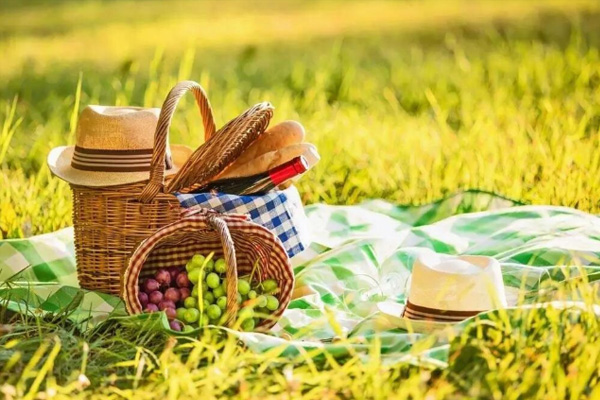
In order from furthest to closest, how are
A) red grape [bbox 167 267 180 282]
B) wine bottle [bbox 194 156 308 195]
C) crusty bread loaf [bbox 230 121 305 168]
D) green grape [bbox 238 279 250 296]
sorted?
1. crusty bread loaf [bbox 230 121 305 168]
2. wine bottle [bbox 194 156 308 195]
3. red grape [bbox 167 267 180 282]
4. green grape [bbox 238 279 250 296]

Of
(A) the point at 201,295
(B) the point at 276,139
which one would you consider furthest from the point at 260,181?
(A) the point at 201,295

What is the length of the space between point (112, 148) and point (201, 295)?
641mm

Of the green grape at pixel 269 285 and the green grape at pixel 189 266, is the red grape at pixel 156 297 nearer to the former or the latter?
the green grape at pixel 189 266

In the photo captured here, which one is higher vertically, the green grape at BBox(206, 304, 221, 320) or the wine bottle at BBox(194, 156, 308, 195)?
the wine bottle at BBox(194, 156, 308, 195)

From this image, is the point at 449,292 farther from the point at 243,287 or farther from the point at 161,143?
the point at 161,143

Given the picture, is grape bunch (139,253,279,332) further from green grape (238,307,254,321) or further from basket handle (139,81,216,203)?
basket handle (139,81,216,203)

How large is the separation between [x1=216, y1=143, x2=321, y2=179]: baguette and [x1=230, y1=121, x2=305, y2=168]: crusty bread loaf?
0.21ft

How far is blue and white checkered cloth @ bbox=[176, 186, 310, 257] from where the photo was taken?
3244 millimetres

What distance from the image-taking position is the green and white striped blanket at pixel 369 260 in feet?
9.84

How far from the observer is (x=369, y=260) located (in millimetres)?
3633

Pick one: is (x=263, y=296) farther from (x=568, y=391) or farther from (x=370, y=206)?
(x=370, y=206)

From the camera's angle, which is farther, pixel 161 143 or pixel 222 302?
pixel 161 143

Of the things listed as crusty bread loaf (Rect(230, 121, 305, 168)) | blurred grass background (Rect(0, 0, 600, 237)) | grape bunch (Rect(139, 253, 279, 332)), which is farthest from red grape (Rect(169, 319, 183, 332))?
blurred grass background (Rect(0, 0, 600, 237))

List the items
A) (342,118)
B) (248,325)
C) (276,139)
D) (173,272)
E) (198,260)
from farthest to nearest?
(342,118) → (276,139) → (173,272) → (198,260) → (248,325)
